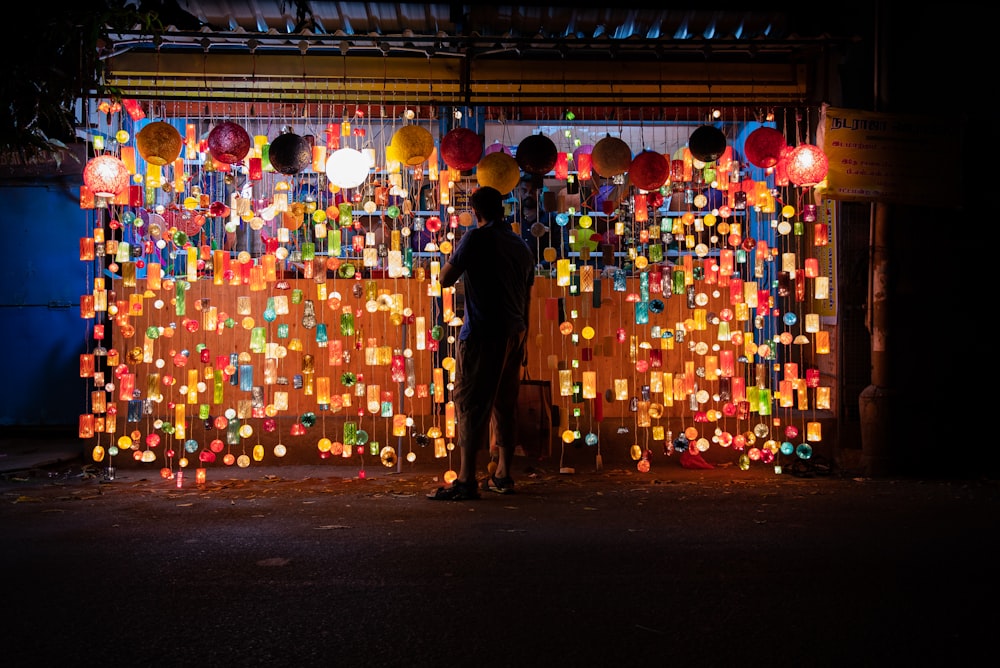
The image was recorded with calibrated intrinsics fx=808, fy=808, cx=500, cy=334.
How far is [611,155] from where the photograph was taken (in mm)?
5609

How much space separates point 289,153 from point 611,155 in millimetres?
2190

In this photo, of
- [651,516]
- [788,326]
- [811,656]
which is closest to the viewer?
[811,656]

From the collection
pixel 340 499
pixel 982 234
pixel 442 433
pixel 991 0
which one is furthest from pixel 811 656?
pixel 991 0

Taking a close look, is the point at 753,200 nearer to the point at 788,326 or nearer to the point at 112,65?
the point at 788,326

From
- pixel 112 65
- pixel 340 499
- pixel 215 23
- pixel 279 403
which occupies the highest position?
pixel 215 23

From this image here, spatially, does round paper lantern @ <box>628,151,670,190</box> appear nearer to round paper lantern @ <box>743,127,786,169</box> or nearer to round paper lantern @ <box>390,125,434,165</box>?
round paper lantern @ <box>743,127,786,169</box>

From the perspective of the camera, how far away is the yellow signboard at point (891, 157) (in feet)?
18.9

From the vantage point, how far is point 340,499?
5.02 meters

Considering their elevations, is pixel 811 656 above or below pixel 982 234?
below

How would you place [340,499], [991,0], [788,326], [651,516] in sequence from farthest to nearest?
[788,326] → [991,0] → [340,499] → [651,516]

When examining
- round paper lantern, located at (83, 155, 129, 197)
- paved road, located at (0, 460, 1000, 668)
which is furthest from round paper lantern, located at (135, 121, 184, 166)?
paved road, located at (0, 460, 1000, 668)

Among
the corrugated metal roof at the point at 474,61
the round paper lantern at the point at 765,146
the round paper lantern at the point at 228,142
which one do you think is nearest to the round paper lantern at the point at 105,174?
the round paper lantern at the point at 228,142

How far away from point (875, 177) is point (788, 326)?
144cm

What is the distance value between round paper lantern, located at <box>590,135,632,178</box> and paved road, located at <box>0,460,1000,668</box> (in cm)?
223
